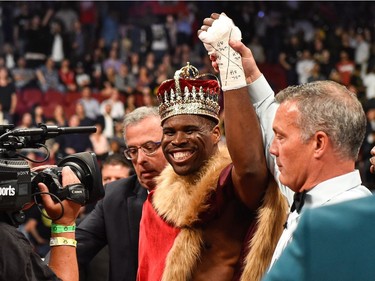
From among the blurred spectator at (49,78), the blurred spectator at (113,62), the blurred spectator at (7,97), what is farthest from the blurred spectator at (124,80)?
the blurred spectator at (7,97)

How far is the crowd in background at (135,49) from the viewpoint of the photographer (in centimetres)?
1357

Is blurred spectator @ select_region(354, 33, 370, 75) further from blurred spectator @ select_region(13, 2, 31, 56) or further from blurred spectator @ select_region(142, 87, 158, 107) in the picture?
blurred spectator @ select_region(13, 2, 31, 56)

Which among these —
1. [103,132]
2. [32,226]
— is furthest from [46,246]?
[103,132]

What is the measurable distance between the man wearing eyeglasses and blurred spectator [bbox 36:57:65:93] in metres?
10.1

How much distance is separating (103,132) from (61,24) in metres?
3.68

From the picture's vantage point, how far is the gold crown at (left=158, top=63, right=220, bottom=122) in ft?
10.0

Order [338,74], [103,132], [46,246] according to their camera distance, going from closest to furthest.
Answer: [46,246] → [103,132] → [338,74]

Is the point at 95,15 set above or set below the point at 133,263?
above

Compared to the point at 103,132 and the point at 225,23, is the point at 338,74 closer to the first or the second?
the point at 103,132

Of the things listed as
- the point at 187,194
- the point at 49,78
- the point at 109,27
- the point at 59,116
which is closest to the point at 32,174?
the point at 187,194

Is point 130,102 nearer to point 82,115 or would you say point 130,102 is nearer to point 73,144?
point 82,115

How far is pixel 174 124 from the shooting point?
3.05 m

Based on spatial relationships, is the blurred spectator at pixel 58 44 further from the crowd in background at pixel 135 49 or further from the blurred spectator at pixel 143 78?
the blurred spectator at pixel 143 78

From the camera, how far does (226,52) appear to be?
273 centimetres
